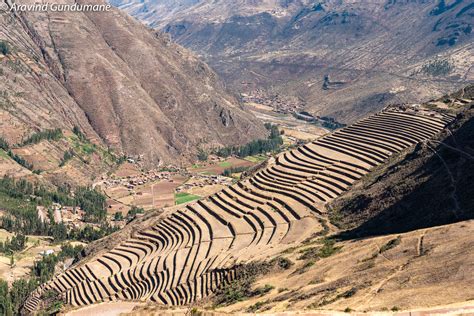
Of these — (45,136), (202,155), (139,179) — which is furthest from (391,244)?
(202,155)

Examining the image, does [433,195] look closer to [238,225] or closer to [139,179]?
[238,225]

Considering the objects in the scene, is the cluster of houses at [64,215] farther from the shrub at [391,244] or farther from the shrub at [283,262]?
the shrub at [391,244]

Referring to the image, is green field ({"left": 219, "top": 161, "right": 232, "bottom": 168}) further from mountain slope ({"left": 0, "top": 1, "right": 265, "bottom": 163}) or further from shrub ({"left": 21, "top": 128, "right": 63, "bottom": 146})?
shrub ({"left": 21, "top": 128, "right": 63, "bottom": 146})

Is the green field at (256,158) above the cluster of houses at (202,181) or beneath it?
above

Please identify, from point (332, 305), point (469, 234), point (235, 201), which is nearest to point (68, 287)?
point (235, 201)

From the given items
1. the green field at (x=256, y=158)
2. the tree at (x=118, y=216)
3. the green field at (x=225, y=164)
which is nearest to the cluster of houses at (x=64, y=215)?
the tree at (x=118, y=216)

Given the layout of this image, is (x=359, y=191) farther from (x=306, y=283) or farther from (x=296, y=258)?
(x=306, y=283)
